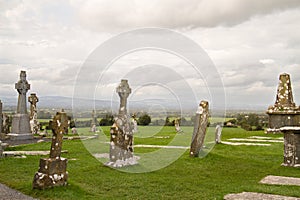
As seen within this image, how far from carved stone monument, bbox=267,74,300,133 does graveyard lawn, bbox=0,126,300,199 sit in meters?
12.1

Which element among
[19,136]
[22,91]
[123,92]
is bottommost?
[19,136]

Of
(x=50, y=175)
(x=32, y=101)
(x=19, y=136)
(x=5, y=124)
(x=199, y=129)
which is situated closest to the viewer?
(x=50, y=175)

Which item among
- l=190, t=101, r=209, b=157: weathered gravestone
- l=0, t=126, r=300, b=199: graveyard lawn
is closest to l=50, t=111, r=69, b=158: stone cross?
l=0, t=126, r=300, b=199: graveyard lawn

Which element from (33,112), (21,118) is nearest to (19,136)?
(21,118)

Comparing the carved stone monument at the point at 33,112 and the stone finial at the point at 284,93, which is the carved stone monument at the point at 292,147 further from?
the carved stone monument at the point at 33,112

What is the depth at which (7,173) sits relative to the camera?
35.5ft

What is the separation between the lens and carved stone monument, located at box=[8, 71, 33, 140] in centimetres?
2406

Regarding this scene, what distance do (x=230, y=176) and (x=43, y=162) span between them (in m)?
5.86

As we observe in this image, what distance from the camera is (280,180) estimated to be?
10156 millimetres

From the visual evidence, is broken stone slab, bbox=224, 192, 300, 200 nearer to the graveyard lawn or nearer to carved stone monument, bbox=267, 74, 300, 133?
the graveyard lawn

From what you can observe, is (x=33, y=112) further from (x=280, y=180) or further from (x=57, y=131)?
(x=280, y=180)

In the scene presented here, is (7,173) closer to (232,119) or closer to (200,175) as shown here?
(200,175)

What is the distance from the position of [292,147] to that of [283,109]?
581 inches

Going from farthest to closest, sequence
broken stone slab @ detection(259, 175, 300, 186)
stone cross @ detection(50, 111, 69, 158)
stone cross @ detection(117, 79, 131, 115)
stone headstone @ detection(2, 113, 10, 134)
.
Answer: stone headstone @ detection(2, 113, 10, 134)
stone cross @ detection(117, 79, 131, 115)
broken stone slab @ detection(259, 175, 300, 186)
stone cross @ detection(50, 111, 69, 158)
